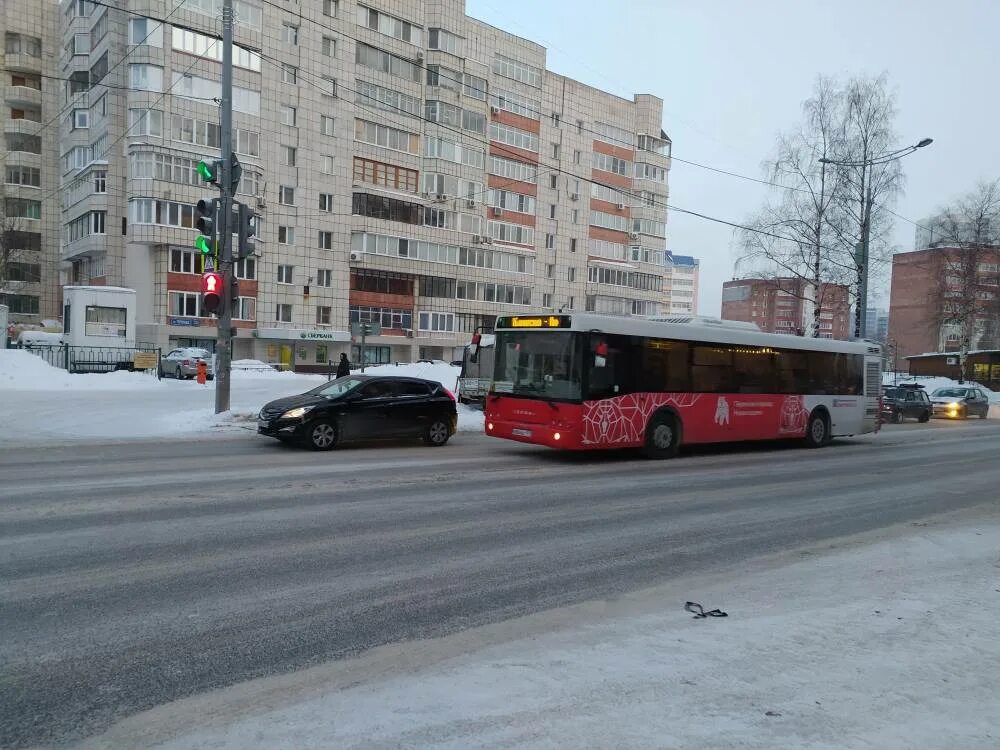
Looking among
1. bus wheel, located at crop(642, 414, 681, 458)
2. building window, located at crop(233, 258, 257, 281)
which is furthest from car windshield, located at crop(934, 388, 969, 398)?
building window, located at crop(233, 258, 257, 281)

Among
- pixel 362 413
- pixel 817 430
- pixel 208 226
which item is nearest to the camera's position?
pixel 362 413

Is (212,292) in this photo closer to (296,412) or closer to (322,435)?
(296,412)

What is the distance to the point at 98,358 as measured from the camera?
32.5m

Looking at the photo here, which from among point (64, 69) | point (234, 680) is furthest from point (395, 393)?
point (64, 69)

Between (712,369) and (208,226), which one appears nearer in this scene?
(712,369)

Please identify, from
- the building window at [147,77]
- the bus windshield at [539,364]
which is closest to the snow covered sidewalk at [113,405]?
the bus windshield at [539,364]

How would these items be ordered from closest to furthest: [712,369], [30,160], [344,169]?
[712,369] → [344,169] → [30,160]

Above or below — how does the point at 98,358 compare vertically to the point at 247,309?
below

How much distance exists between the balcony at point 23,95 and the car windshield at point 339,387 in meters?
58.2

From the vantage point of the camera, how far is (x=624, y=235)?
69.4 metres

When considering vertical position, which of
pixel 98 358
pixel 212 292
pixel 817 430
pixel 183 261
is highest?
pixel 183 261

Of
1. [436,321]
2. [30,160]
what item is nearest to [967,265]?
[436,321]

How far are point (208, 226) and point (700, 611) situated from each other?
15190 millimetres

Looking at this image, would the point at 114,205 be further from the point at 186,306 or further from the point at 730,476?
the point at 730,476
